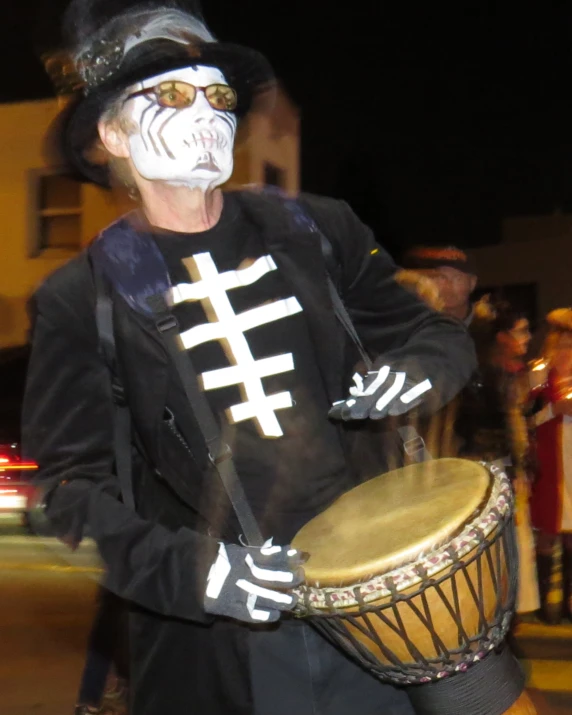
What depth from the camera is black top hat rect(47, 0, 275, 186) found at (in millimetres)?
2336

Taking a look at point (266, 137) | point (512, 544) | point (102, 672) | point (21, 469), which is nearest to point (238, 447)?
point (512, 544)

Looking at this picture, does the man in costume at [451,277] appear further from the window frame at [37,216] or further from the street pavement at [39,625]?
the window frame at [37,216]

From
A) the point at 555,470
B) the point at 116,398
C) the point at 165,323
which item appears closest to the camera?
the point at 165,323

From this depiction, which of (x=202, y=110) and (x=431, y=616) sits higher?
(x=202, y=110)

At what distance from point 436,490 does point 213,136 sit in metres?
0.97

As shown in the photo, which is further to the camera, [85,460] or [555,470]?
[555,470]

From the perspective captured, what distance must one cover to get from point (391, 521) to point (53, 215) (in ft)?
50.8

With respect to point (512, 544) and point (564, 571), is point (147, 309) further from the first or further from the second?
point (564, 571)

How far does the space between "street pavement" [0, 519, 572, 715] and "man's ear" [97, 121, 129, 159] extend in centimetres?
157

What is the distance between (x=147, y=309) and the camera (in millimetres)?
2137

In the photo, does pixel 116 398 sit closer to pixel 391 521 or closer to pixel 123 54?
pixel 391 521

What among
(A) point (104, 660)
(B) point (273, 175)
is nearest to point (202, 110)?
(A) point (104, 660)

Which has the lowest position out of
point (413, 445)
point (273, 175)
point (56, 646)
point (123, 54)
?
point (56, 646)

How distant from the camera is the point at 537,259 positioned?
23.0 m
